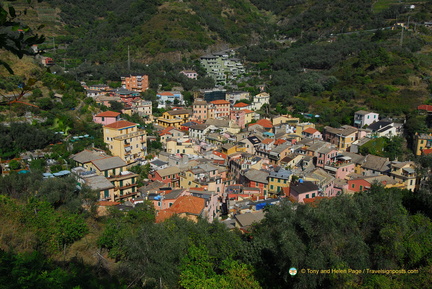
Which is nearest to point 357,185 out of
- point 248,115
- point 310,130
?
point 310,130

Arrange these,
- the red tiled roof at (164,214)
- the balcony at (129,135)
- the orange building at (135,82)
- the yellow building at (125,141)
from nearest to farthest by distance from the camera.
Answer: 1. the red tiled roof at (164,214)
2. the balcony at (129,135)
3. the yellow building at (125,141)
4. the orange building at (135,82)

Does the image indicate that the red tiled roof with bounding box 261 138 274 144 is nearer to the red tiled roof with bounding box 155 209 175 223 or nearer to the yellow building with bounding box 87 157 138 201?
the yellow building with bounding box 87 157 138 201

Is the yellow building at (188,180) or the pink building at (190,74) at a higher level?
the pink building at (190,74)

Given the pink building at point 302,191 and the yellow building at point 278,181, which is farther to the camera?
the yellow building at point 278,181

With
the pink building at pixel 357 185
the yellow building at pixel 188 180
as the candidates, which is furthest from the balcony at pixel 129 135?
the pink building at pixel 357 185

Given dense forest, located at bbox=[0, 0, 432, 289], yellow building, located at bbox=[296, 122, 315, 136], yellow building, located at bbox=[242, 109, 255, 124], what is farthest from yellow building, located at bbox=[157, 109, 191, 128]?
yellow building, located at bbox=[296, 122, 315, 136]

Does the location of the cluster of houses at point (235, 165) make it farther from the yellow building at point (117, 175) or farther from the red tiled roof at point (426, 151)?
the red tiled roof at point (426, 151)
